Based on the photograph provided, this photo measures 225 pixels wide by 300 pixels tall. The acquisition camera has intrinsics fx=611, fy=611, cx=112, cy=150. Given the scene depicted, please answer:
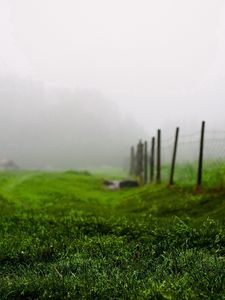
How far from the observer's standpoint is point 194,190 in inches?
1319

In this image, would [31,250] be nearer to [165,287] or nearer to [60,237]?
[60,237]

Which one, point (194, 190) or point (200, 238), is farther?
point (194, 190)

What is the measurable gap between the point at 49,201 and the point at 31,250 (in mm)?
18817

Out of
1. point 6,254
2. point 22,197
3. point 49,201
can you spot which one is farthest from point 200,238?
point 22,197

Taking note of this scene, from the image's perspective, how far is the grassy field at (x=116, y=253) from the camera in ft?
44.0

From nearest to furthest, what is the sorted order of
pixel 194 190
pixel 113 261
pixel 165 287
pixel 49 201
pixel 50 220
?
pixel 165 287 → pixel 113 261 → pixel 50 220 → pixel 194 190 → pixel 49 201

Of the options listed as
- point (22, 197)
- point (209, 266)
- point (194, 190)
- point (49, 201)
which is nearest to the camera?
point (209, 266)

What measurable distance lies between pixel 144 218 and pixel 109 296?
1284 cm

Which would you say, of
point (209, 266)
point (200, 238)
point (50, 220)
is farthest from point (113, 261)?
point (50, 220)

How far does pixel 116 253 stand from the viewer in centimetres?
1783

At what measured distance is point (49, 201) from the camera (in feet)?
122

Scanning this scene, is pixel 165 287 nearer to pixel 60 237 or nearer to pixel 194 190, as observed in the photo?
pixel 60 237

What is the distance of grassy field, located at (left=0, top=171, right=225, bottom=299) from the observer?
13.4 m

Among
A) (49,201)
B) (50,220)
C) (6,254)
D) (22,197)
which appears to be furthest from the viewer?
(22,197)
